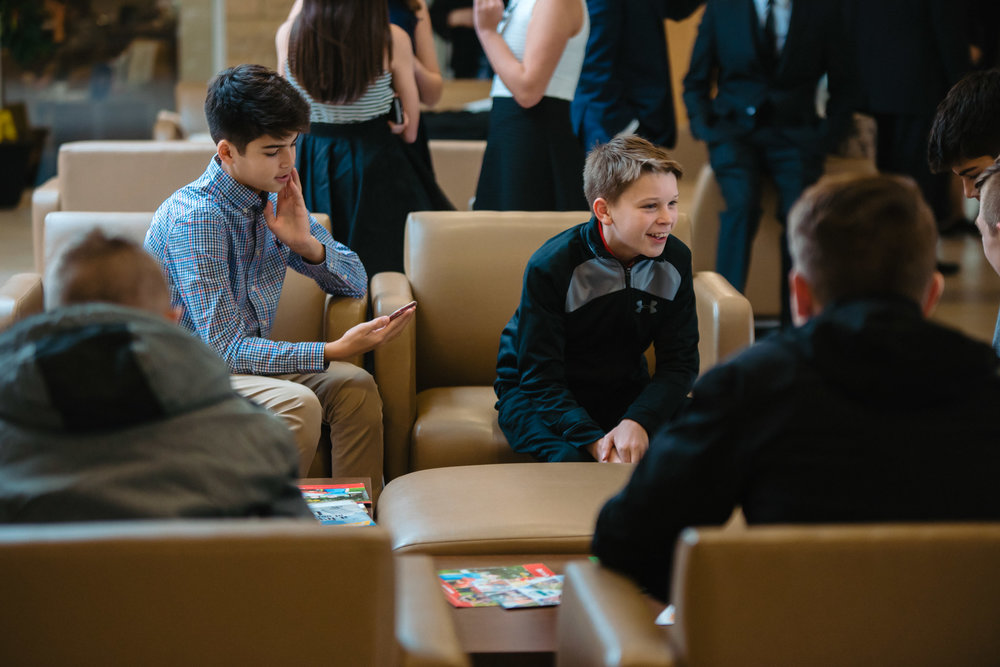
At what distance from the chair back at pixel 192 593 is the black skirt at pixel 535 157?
2.73 meters

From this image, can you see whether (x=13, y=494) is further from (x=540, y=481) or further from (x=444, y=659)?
(x=540, y=481)

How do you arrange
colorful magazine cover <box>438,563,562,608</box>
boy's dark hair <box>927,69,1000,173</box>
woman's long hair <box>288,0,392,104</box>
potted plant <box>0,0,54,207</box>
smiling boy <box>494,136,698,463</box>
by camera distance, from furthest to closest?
potted plant <box>0,0,54,207</box>
woman's long hair <box>288,0,392,104</box>
smiling boy <box>494,136,698,463</box>
boy's dark hair <box>927,69,1000,173</box>
colorful magazine cover <box>438,563,562,608</box>

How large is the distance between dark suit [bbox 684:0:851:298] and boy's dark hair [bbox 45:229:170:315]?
11.7ft

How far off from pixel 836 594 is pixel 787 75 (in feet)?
12.4

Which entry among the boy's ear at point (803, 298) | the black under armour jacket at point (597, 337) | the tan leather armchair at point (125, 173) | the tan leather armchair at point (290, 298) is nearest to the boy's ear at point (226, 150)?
the tan leather armchair at point (290, 298)

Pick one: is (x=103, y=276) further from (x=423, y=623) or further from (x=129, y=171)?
(x=129, y=171)

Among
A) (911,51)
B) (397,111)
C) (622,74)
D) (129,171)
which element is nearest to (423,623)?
(397,111)

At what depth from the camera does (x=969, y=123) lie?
249cm

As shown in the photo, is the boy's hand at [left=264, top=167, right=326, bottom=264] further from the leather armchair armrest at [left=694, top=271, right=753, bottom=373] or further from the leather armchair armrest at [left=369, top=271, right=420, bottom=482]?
the leather armchair armrest at [left=694, top=271, right=753, bottom=373]

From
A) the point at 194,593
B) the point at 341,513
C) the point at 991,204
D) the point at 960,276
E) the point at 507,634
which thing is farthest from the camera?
the point at 960,276

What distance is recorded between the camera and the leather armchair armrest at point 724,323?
115 inches

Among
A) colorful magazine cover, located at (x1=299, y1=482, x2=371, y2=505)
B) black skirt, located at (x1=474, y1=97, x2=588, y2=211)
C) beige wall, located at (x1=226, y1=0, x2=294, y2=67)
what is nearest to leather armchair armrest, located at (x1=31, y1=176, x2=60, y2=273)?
black skirt, located at (x1=474, y1=97, x2=588, y2=211)

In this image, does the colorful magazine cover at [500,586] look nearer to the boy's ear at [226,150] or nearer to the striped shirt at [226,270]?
the striped shirt at [226,270]

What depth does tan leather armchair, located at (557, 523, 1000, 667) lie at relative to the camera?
1.18 metres
